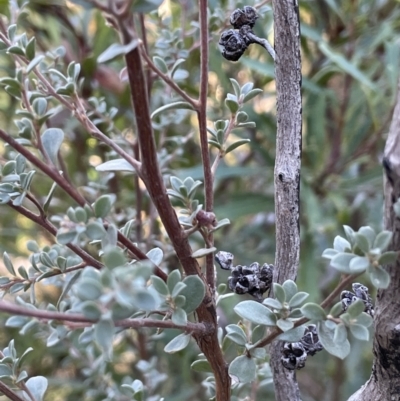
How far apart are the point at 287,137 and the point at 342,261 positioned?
11 cm

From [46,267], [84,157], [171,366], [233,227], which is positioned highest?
[46,267]

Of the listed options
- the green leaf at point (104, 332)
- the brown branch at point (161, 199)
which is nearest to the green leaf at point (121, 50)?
the brown branch at point (161, 199)

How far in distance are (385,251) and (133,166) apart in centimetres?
14

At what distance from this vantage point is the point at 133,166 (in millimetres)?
287

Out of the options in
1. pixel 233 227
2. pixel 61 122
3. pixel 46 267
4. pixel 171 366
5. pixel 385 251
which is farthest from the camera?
pixel 233 227

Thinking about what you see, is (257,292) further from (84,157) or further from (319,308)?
(84,157)

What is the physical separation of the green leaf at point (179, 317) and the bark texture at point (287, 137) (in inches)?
3.8

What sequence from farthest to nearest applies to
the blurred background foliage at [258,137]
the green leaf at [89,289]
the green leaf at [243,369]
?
the blurred background foliage at [258,137] < the green leaf at [243,369] < the green leaf at [89,289]

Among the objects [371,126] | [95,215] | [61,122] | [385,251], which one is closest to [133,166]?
[95,215]

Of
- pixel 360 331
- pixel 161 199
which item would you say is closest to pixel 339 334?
pixel 360 331

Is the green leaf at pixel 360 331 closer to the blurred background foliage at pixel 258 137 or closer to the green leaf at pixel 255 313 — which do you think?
the green leaf at pixel 255 313

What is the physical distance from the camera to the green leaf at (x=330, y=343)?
0.91 feet

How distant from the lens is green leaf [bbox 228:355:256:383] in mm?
311

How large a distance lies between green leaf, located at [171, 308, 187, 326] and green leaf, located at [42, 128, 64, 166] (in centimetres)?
14
